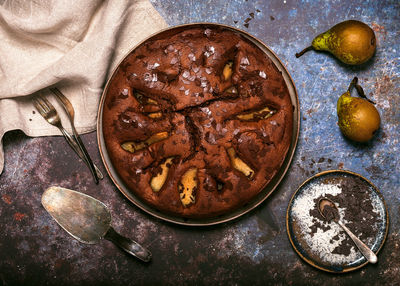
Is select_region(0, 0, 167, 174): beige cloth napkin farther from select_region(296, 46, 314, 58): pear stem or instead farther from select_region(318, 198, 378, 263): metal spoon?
select_region(318, 198, 378, 263): metal spoon

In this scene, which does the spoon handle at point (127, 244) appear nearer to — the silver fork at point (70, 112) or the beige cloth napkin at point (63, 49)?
the silver fork at point (70, 112)

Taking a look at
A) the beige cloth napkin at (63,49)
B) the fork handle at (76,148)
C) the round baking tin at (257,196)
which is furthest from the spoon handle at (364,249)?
the beige cloth napkin at (63,49)

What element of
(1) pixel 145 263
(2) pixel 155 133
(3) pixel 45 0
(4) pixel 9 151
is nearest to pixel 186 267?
(1) pixel 145 263

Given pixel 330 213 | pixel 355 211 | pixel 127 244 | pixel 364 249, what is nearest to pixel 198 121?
pixel 127 244

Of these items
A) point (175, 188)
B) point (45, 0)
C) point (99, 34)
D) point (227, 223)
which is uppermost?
point (45, 0)

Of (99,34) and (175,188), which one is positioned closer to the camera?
(175,188)

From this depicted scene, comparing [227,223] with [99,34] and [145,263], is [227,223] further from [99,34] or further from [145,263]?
[99,34]

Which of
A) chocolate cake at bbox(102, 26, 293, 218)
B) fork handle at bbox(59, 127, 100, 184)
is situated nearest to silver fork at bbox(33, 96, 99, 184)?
fork handle at bbox(59, 127, 100, 184)

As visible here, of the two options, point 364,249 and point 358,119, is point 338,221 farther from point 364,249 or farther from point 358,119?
point 358,119
